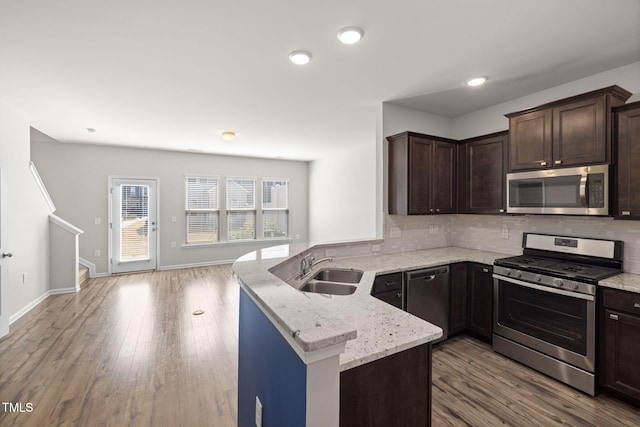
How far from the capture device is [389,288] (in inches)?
103

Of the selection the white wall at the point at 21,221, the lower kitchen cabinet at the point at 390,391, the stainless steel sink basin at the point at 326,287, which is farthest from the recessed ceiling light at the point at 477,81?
the white wall at the point at 21,221

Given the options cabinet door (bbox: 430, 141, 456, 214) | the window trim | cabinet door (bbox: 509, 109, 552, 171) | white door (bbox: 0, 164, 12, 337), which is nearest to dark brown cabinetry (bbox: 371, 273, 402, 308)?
cabinet door (bbox: 430, 141, 456, 214)

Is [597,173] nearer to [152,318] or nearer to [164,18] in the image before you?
[164,18]

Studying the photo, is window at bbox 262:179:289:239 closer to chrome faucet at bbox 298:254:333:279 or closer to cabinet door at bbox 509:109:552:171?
chrome faucet at bbox 298:254:333:279

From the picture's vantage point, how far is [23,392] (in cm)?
224

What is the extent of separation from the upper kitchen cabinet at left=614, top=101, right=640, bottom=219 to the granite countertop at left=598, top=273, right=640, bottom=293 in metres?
0.49

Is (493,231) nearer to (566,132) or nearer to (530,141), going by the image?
(530,141)

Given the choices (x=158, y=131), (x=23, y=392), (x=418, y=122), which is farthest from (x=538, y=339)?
→ (x=158, y=131)

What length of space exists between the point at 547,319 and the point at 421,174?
5.83 feet

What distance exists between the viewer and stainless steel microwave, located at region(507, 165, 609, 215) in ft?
7.54

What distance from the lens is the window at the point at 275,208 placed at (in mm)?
7727

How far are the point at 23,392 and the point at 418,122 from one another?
476 cm

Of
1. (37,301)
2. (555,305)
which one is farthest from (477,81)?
(37,301)

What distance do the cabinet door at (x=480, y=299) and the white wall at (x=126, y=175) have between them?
5560mm
